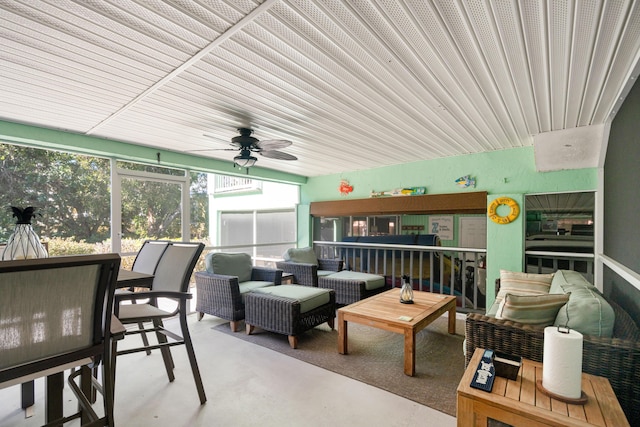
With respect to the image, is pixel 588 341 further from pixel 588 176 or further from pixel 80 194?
pixel 80 194

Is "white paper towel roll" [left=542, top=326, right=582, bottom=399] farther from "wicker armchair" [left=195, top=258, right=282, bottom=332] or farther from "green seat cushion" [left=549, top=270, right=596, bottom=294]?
"wicker armchair" [left=195, top=258, right=282, bottom=332]

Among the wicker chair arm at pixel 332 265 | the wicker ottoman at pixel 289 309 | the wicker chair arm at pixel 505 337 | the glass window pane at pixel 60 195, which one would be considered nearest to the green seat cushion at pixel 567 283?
the wicker chair arm at pixel 505 337

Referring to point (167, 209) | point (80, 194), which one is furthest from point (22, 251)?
point (167, 209)

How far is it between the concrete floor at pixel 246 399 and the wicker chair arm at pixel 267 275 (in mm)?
1481

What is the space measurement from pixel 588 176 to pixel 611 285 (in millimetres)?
1436

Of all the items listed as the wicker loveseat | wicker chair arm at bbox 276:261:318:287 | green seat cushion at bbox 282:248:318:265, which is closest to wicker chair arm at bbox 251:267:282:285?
wicker chair arm at bbox 276:261:318:287

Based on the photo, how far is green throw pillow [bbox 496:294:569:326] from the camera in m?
1.91

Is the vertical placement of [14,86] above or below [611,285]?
above

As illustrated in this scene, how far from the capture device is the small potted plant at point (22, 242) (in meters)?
1.68

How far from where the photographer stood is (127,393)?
2.29 m

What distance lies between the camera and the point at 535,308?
193cm

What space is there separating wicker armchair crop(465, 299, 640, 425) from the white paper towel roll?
40 cm

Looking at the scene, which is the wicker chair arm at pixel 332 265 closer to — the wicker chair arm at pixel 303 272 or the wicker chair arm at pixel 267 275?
the wicker chair arm at pixel 303 272

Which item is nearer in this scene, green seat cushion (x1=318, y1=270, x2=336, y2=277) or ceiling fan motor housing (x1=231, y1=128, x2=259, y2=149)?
ceiling fan motor housing (x1=231, y1=128, x2=259, y2=149)
